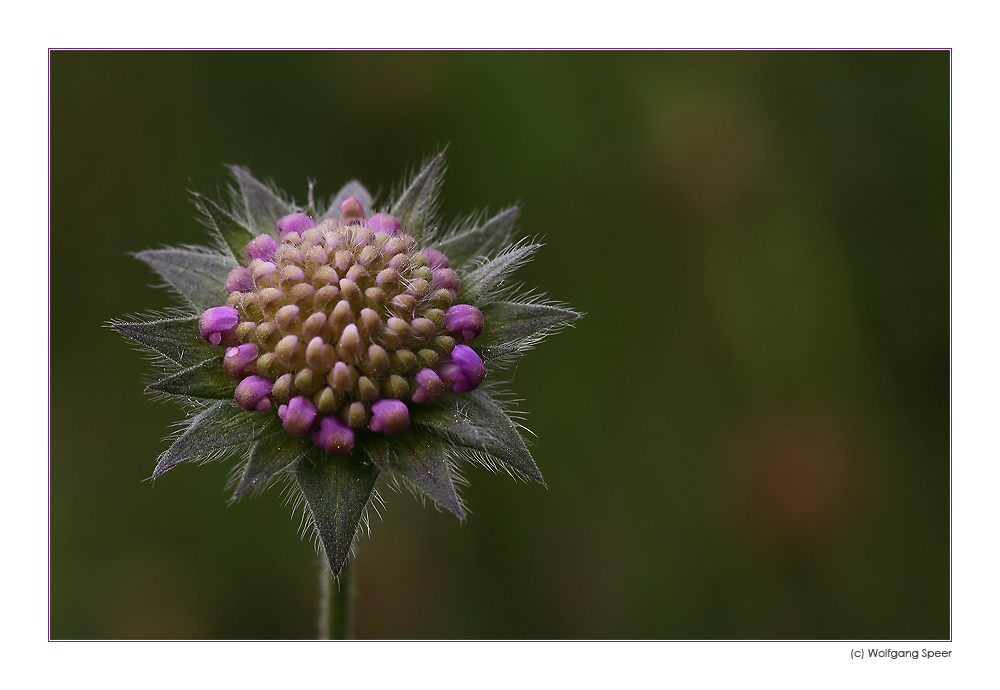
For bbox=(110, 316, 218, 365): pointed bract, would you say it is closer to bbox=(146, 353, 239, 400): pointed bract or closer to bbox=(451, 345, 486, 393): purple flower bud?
bbox=(146, 353, 239, 400): pointed bract

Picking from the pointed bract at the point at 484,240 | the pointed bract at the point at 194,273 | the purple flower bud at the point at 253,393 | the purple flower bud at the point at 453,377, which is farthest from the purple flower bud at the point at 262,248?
the purple flower bud at the point at 453,377

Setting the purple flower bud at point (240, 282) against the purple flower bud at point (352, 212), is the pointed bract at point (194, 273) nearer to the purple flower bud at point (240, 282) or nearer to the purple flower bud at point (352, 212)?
the purple flower bud at point (240, 282)

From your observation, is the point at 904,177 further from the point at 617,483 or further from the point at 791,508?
the point at 617,483

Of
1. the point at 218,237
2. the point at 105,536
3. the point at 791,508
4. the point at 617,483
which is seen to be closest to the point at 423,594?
the point at 617,483

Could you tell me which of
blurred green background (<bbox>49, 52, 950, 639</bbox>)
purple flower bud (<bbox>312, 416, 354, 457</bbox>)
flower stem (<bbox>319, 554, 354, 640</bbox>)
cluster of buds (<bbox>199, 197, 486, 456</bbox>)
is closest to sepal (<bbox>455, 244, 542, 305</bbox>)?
cluster of buds (<bbox>199, 197, 486, 456</bbox>)

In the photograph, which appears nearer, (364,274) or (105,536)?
(364,274)

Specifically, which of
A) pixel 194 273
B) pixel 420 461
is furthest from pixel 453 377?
pixel 194 273
